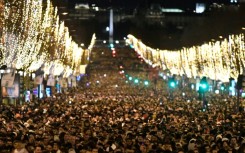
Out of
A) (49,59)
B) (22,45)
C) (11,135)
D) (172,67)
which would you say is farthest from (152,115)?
(172,67)

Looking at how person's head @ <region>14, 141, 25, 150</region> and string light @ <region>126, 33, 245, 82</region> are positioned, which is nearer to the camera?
person's head @ <region>14, 141, 25, 150</region>

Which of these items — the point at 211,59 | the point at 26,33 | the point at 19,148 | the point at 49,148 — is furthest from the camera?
the point at 211,59

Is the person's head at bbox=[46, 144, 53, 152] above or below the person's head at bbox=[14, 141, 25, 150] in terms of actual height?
below

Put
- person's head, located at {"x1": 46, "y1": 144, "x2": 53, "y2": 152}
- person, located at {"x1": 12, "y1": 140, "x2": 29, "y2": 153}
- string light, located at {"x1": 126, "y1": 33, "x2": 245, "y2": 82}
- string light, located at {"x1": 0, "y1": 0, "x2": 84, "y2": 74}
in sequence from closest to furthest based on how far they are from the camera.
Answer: person, located at {"x1": 12, "y1": 140, "x2": 29, "y2": 153} → person's head, located at {"x1": 46, "y1": 144, "x2": 53, "y2": 152} → string light, located at {"x1": 0, "y1": 0, "x2": 84, "y2": 74} → string light, located at {"x1": 126, "y1": 33, "x2": 245, "y2": 82}

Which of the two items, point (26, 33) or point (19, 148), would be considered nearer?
point (19, 148)

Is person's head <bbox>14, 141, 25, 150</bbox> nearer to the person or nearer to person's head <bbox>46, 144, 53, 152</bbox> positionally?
the person

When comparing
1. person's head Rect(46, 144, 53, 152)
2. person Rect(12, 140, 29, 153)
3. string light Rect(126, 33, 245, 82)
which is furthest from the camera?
string light Rect(126, 33, 245, 82)

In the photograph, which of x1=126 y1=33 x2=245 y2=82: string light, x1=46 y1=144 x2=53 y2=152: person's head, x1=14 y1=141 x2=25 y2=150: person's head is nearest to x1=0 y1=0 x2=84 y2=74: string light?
x1=126 y1=33 x2=245 y2=82: string light

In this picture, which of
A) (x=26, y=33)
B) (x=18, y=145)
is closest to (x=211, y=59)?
(x=26, y=33)

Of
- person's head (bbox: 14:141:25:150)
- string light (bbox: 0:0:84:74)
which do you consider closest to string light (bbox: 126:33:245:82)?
string light (bbox: 0:0:84:74)

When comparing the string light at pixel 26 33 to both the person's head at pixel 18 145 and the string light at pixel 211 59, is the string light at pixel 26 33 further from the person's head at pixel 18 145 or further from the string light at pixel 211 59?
the person's head at pixel 18 145

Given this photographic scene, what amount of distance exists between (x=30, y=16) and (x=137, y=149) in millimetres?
23554

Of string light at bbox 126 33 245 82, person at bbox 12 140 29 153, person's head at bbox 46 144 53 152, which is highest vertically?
person at bbox 12 140 29 153

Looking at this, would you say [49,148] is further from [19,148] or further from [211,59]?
[211,59]
